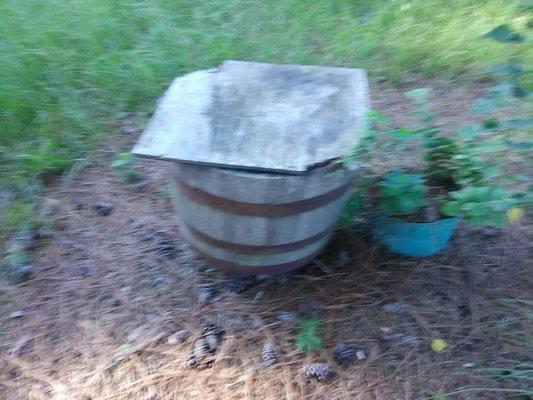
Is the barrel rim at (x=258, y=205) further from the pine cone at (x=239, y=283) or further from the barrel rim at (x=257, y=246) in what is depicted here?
the pine cone at (x=239, y=283)

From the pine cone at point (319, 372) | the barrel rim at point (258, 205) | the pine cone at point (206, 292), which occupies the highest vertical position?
the barrel rim at point (258, 205)

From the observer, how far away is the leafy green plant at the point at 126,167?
3010 mm

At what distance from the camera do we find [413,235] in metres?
2.27

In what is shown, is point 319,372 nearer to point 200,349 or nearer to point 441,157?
point 200,349

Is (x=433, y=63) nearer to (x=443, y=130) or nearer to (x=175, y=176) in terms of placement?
(x=443, y=130)

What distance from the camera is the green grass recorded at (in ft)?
10.6

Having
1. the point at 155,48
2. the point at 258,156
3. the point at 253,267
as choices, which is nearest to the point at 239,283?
the point at 253,267

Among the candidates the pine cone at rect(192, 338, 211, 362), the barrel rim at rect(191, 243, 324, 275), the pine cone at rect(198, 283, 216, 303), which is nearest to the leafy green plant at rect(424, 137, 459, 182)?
the barrel rim at rect(191, 243, 324, 275)

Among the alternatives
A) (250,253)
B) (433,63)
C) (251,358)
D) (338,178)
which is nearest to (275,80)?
(338,178)

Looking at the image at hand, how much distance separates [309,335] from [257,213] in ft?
2.03

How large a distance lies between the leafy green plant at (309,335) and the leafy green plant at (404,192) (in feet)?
1.97

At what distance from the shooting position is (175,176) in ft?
6.68

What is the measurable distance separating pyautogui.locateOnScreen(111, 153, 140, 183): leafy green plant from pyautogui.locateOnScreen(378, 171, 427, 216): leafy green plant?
156 centimetres

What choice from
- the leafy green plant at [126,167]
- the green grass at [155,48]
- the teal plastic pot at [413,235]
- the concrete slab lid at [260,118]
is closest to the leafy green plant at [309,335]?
the teal plastic pot at [413,235]
